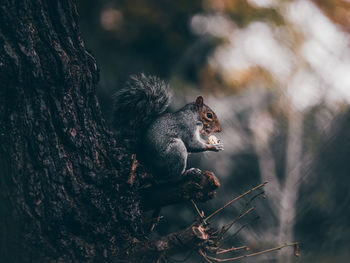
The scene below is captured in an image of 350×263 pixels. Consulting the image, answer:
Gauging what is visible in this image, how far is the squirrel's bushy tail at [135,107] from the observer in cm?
189

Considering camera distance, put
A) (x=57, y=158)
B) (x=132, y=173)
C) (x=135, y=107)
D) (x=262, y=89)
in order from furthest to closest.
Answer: (x=262, y=89) < (x=135, y=107) < (x=132, y=173) < (x=57, y=158)

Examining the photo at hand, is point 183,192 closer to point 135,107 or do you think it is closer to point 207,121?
point 135,107

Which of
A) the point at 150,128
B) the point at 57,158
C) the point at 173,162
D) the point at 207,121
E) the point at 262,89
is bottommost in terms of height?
the point at 57,158

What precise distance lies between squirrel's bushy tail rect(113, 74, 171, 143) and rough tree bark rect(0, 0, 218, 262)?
403mm

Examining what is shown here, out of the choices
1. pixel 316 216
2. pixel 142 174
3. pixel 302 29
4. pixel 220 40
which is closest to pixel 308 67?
pixel 302 29

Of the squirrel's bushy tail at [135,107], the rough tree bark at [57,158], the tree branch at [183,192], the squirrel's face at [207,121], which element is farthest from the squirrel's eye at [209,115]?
the rough tree bark at [57,158]

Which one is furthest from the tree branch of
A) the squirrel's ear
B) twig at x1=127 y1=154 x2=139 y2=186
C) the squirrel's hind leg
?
the squirrel's ear

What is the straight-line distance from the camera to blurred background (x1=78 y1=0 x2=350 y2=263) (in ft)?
9.80

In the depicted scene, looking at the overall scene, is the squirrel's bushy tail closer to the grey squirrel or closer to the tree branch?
the grey squirrel

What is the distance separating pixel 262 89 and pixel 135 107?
1.97 metres

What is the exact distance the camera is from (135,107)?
191 cm

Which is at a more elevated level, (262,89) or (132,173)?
A: (262,89)

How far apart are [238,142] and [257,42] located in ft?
3.31

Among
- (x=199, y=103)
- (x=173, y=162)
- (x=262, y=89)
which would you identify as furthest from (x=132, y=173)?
(x=262, y=89)
